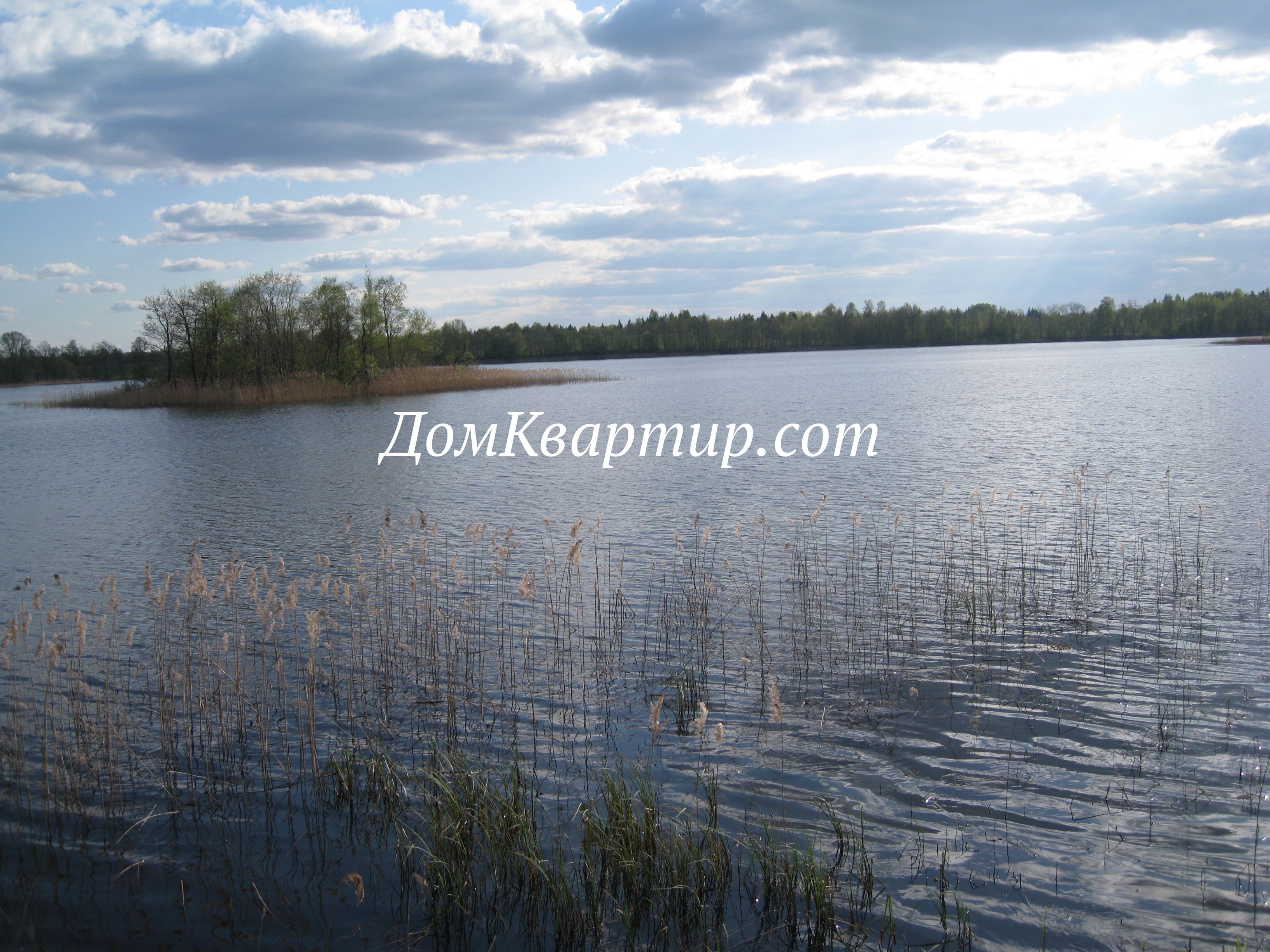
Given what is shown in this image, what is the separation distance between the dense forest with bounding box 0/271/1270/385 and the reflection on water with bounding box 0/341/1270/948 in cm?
4248

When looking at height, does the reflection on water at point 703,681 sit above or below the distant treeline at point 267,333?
below

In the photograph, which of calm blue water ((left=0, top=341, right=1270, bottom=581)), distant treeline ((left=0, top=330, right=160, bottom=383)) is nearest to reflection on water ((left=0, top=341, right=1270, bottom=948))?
calm blue water ((left=0, top=341, right=1270, bottom=581))

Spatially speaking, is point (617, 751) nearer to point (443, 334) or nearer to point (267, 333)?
point (267, 333)

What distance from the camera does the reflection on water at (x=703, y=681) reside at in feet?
17.4

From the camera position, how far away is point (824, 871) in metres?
4.98

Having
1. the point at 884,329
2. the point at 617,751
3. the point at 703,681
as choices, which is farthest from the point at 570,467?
the point at 884,329

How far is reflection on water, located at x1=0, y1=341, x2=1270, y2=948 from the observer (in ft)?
17.4

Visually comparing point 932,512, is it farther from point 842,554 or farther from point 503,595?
point 503,595

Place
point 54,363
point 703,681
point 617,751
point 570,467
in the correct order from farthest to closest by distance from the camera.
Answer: point 54,363
point 570,467
point 703,681
point 617,751

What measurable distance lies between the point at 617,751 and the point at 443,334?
4404 inches

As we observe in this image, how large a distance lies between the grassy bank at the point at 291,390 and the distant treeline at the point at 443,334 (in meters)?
1.90

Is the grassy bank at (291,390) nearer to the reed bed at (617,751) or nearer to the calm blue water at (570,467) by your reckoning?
the calm blue water at (570,467)

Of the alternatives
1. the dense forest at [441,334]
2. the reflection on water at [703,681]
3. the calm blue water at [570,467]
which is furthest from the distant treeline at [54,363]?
the reflection on water at [703,681]

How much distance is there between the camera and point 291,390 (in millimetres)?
54375
